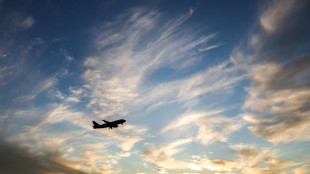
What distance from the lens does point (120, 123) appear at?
111 m

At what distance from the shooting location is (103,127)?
115250 millimetres

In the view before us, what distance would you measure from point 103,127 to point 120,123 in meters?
11.5
